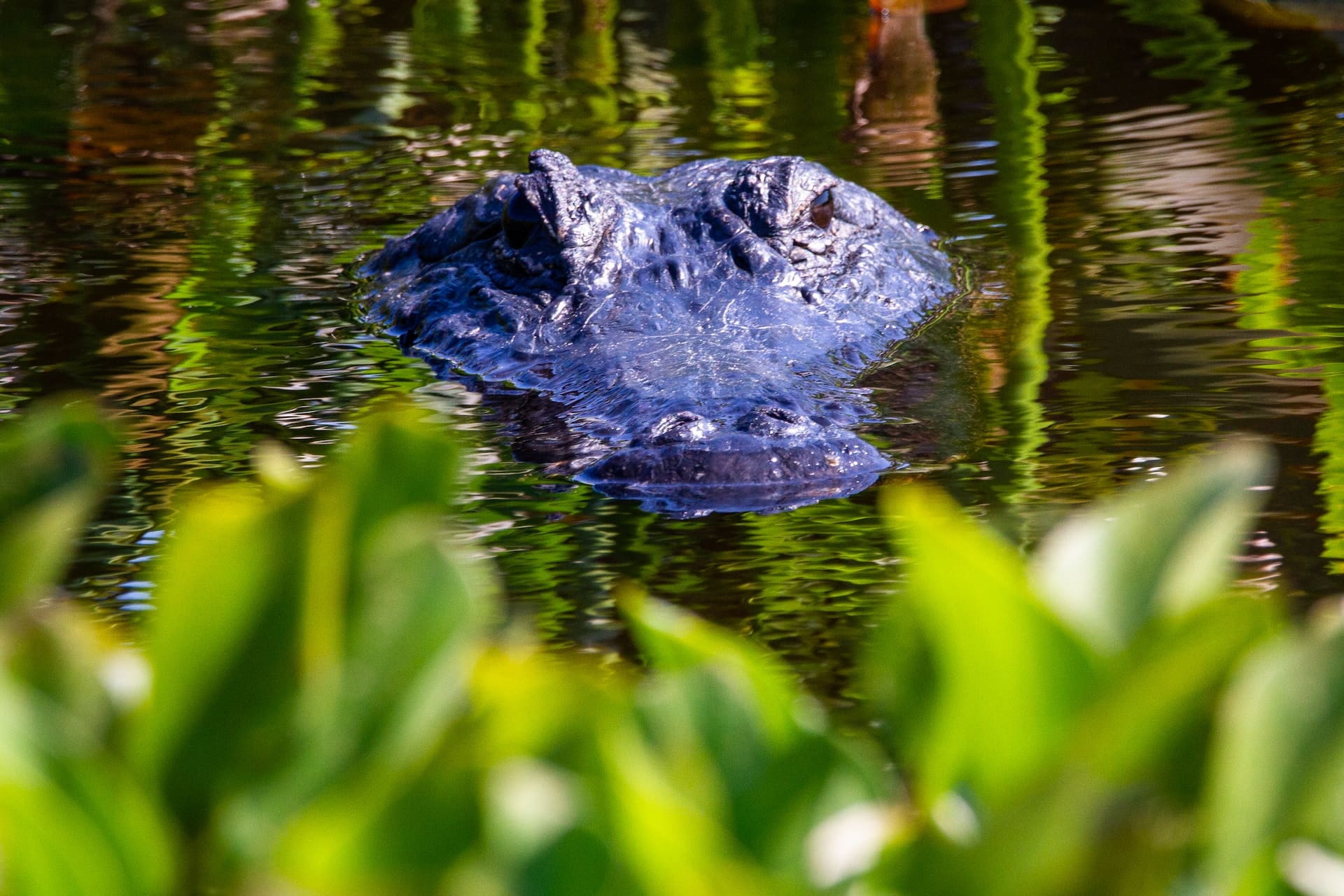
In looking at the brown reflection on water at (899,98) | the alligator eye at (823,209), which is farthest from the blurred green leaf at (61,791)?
the brown reflection on water at (899,98)

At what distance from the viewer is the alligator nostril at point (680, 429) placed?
8.91 feet

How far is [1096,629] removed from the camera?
0.73 metres

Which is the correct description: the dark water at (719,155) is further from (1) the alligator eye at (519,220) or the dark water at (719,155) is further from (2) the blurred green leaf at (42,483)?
(2) the blurred green leaf at (42,483)

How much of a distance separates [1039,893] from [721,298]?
3.43 metres

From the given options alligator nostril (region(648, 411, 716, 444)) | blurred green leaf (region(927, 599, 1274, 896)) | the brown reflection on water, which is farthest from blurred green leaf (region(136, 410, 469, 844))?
the brown reflection on water

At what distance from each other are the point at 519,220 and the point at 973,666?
3.87 metres

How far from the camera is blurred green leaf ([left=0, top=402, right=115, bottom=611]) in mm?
723

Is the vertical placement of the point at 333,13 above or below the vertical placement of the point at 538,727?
below

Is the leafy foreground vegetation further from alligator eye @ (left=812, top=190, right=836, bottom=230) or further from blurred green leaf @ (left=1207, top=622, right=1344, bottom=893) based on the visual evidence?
alligator eye @ (left=812, top=190, right=836, bottom=230)

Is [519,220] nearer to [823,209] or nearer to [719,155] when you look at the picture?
[823,209]

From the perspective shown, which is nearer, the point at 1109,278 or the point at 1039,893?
the point at 1039,893

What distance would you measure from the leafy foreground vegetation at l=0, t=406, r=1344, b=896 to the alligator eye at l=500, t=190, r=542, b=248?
366 cm

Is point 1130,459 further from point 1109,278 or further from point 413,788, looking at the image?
Answer: point 413,788

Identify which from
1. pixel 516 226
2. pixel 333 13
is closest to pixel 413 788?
pixel 516 226
